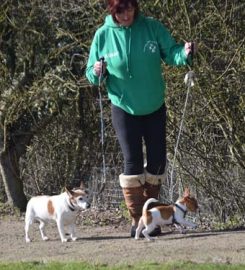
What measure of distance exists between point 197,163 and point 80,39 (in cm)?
165

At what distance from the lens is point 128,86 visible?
670 cm

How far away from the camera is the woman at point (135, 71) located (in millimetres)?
6629

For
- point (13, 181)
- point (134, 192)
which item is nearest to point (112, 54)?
point (134, 192)

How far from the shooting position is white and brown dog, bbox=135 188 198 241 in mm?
6824

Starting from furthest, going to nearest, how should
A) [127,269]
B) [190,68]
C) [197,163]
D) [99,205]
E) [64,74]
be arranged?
[99,205], [64,74], [197,163], [190,68], [127,269]

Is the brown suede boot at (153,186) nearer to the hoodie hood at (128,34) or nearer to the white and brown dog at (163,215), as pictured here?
the white and brown dog at (163,215)

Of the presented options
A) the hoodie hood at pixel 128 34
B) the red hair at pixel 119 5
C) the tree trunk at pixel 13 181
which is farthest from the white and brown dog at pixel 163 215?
the tree trunk at pixel 13 181

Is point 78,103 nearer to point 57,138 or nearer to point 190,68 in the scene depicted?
point 57,138

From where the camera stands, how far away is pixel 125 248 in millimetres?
6617

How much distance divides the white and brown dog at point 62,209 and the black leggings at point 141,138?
1.74ft

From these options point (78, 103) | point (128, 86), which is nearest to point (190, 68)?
point (128, 86)

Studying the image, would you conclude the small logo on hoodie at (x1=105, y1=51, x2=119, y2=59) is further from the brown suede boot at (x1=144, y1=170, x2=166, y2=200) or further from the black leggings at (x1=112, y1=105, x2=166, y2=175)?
the brown suede boot at (x1=144, y1=170, x2=166, y2=200)

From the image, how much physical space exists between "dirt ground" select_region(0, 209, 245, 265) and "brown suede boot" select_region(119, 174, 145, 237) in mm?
232

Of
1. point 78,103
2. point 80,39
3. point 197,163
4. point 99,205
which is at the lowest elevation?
point 99,205
